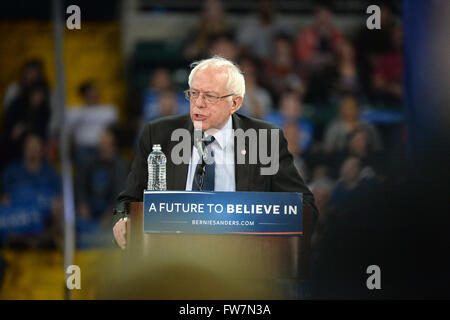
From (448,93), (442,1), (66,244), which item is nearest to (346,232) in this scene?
(448,93)

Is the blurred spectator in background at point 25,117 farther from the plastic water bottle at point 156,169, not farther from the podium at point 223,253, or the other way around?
the podium at point 223,253

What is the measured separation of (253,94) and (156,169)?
3.05m

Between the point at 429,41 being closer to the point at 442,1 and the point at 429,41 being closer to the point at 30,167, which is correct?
the point at 442,1

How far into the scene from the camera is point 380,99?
5.65m

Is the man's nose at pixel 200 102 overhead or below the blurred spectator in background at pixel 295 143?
overhead

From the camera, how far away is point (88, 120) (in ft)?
18.2

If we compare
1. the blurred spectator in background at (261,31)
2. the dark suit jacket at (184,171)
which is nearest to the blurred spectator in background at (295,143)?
the blurred spectator in background at (261,31)

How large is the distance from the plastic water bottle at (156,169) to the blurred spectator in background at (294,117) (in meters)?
2.91

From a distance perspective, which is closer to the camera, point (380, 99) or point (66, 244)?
point (66, 244)

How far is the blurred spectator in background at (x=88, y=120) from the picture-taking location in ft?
17.6

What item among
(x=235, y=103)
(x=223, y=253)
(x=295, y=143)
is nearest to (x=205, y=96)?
(x=235, y=103)

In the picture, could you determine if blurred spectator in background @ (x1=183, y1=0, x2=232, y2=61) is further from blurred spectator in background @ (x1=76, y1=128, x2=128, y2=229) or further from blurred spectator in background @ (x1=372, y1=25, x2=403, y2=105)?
blurred spectator in background @ (x1=372, y1=25, x2=403, y2=105)
